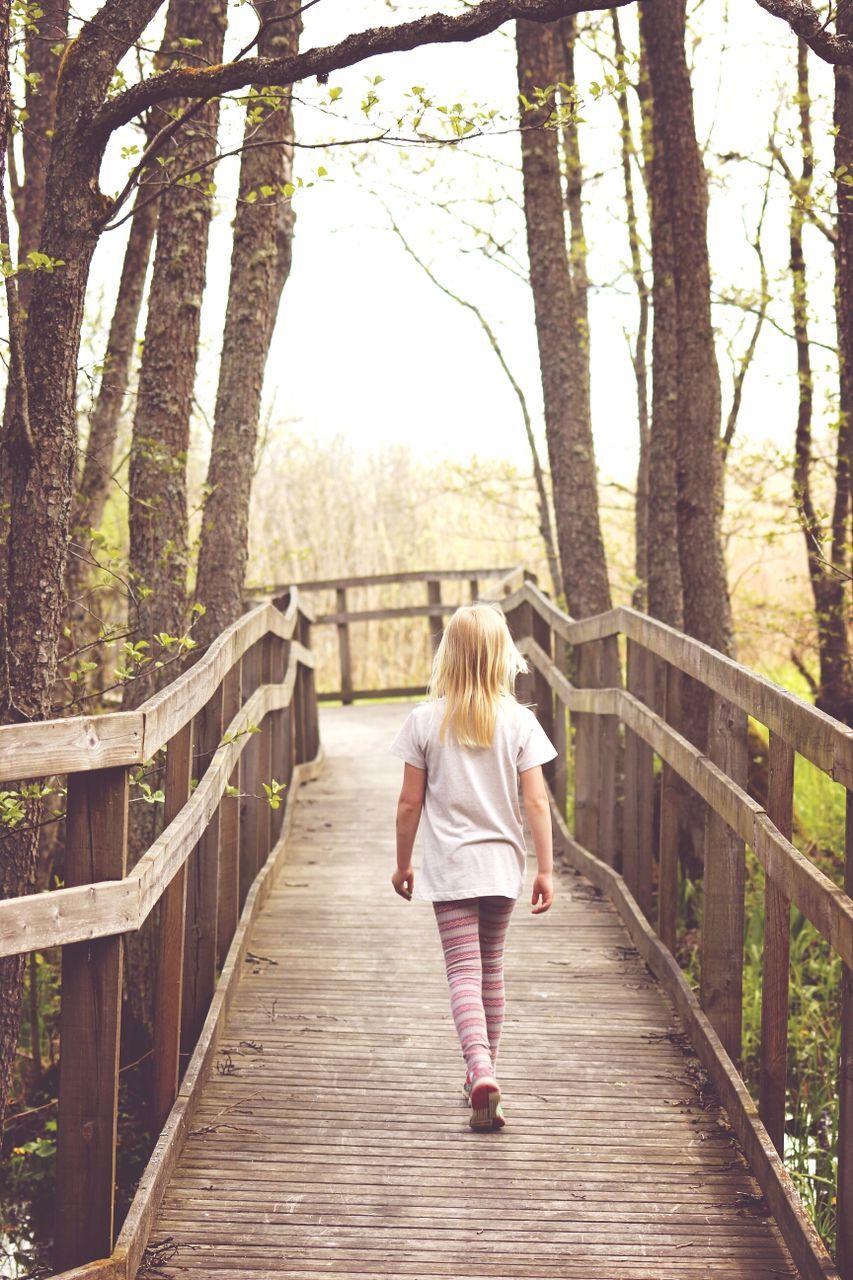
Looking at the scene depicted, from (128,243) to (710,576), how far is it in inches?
165

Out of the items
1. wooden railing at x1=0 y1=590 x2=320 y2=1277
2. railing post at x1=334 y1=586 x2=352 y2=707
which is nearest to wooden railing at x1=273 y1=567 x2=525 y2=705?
railing post at x1=334 y1=586 x2=352 y2=707

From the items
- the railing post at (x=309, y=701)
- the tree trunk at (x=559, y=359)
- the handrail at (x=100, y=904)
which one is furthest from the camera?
the railing post at (x=309, y=701)

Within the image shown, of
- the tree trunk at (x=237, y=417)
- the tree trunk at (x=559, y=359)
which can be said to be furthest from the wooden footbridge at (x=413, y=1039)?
the tree trunk at (x=559, y=359)

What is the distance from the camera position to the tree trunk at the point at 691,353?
7883 mm

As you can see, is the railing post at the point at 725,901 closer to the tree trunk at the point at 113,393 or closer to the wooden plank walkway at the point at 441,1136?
the wooden plank walkway at the point at 441,1136

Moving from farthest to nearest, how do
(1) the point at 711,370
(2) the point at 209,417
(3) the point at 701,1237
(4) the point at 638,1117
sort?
(2) the point at 209,417 < (1) the point at 711,370 < (4) the point at 638,1117 < (3) the point at 701,1237

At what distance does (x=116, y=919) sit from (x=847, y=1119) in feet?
5.36

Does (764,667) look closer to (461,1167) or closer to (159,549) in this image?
(159,549)

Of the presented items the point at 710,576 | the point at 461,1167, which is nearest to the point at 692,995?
the point at 461,1167

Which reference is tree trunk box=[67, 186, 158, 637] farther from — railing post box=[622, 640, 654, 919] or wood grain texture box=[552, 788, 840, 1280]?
wood grain texture box=[552, 788, 840, 1280]

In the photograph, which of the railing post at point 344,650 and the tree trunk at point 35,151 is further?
the railing post at point 344,650

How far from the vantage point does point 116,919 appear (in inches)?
118

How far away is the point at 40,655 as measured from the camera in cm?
406

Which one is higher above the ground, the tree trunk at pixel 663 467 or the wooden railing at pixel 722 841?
the tree trunk at pixel 663 467
